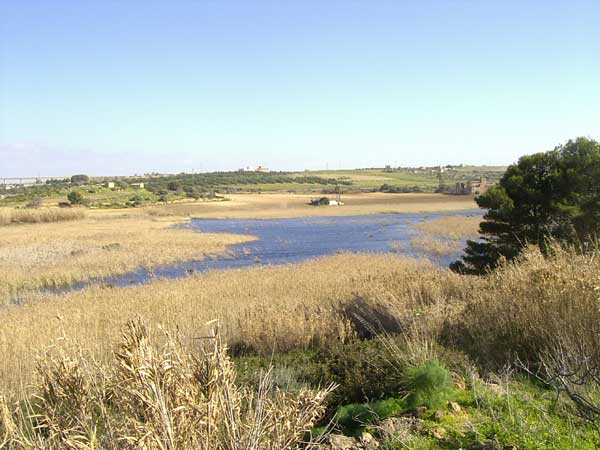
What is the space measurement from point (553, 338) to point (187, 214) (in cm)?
6344

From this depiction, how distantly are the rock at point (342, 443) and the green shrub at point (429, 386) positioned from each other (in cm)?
102

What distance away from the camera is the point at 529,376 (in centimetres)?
568

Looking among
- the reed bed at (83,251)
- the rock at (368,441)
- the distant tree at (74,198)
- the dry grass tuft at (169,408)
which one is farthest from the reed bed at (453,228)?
the distant tree at (74,198)

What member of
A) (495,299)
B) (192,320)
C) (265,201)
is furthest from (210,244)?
(265,201)

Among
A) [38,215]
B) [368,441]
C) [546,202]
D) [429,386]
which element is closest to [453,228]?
[546,202]

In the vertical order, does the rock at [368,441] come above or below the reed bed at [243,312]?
above

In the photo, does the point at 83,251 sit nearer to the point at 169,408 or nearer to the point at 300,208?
the point at 169,408

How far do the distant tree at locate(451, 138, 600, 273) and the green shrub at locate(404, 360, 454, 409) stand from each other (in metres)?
8.13

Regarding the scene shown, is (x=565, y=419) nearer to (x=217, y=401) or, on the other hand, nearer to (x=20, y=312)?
(x=217, y=401)

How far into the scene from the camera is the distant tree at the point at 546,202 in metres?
13.1

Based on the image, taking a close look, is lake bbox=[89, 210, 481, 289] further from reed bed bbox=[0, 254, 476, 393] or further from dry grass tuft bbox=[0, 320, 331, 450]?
dry grass tuft bbox=[0, 320, 331, 450]

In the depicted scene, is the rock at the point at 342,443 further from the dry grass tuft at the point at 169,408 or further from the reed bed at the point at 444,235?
the reed bed at the point at 444,235

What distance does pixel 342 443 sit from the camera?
454 centimetres

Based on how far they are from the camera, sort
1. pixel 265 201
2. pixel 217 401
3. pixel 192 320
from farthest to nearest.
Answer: pixel 265 201
pixel 192 320
pixel 217 401
